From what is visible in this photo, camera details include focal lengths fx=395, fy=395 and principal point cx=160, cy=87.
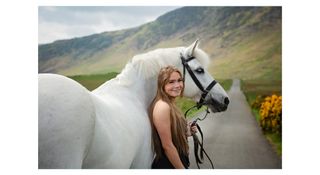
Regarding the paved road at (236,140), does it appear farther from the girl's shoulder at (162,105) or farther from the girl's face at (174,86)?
the girl's shoulder at (162,105)

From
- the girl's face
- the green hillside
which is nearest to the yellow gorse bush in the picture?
the green hillside

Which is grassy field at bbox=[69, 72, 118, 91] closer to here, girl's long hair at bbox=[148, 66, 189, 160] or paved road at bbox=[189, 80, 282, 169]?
girl's long hair at bbox=[148, 66, 189, 160]

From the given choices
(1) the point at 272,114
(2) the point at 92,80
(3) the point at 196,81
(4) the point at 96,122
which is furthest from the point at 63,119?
(1) the point at 272,114

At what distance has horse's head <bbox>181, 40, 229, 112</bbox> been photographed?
9.48 feet

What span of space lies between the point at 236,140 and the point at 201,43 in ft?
2.90

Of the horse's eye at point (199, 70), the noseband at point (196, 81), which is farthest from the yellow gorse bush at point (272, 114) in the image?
the horse's eye at point (199, 70)

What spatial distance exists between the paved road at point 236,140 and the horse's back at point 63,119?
55.1 inches

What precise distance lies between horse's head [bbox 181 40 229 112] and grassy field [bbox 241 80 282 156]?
536mm

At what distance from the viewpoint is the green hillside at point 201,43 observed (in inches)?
132

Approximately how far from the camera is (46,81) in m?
1.94

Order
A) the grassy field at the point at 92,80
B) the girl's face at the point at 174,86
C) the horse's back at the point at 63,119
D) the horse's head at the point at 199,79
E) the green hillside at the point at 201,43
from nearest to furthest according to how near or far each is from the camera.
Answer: the horse's back at the point at 63,119, the girl's face at the point at 174,86, the horse's head at the point at 199,79, the grassy field at the point at 92,80, the green hillside at the point at 201,43
